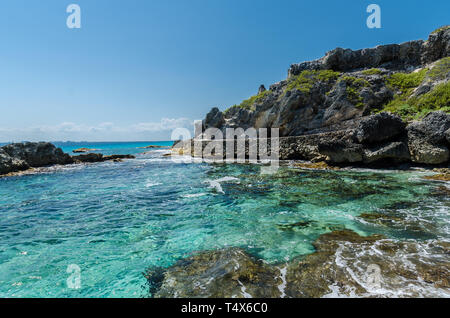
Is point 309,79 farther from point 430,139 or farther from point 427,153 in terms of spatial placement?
point 427,153

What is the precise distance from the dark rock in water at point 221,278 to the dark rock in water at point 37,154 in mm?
33831

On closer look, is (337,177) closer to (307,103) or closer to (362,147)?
(362,147)

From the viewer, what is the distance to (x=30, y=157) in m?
27.8

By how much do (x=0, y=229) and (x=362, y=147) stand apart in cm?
2298

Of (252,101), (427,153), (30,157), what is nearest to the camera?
(427,153)

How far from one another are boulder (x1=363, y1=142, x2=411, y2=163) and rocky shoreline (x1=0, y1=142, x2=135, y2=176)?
123 ft

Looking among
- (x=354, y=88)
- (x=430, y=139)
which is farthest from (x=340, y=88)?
(x=430, y=139)

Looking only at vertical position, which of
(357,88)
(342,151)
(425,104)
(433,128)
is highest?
(357,88)

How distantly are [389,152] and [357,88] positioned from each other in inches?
635

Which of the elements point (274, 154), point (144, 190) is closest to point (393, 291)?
point (144, 190)

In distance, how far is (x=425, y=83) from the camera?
2328 cm

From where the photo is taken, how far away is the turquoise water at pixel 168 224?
16.1 ft

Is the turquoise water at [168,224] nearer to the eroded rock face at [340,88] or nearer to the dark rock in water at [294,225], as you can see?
the dark rock in water at [294,225]

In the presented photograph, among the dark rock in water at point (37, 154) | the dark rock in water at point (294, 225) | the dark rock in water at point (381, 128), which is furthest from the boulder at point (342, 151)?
the dark rock in water at point (37, 154)
